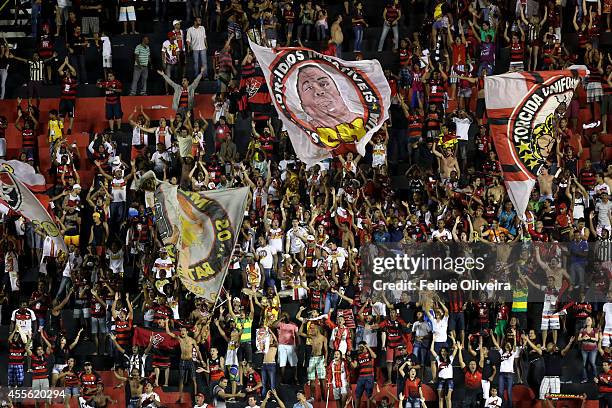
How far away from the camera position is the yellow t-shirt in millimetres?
36625

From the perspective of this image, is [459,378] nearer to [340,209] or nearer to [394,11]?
[340,209]

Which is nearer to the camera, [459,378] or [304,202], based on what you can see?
[459,378]

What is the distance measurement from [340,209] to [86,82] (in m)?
7.42

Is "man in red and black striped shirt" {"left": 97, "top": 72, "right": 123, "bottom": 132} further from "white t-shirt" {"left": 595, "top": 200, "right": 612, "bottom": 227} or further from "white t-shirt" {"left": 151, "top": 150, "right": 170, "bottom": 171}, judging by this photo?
"white t-shirt" {"left": 595, "top": 200, "right": 612, "bottom": 227}

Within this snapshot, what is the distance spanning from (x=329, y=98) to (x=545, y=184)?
15.2 ft

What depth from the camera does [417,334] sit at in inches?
1257

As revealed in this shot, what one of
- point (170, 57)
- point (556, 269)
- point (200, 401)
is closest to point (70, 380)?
point (200, 401)

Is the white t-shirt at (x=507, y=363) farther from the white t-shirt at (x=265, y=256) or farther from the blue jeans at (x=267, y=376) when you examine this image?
Answer: the white t-shirt at (x=265, y=256)

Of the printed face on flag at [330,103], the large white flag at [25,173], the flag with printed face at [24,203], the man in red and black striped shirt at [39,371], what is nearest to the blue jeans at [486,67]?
the printed face on flag at [330,103]

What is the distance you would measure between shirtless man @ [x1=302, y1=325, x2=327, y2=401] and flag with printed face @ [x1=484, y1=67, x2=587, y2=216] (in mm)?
4218

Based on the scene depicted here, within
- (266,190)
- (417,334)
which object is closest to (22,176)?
(266,190)

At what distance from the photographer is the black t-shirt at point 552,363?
104 feet

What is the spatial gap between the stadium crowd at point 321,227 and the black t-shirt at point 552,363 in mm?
30

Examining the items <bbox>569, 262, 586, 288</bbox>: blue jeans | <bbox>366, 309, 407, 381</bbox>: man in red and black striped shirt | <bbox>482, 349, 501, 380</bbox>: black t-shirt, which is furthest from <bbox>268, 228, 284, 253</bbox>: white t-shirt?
<bbox>569, 262, 586, 288</bbox>: blue jeans
